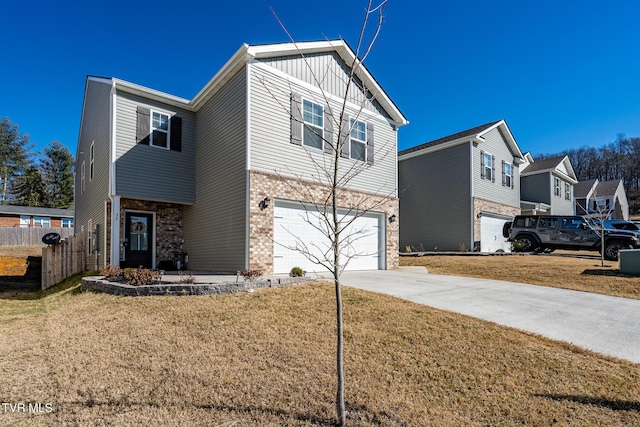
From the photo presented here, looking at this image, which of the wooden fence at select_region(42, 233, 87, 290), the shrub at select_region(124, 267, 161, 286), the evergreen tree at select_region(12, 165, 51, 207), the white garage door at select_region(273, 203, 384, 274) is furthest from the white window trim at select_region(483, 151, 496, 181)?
the evergreen tree at select_region(12, 165, 51, 207)

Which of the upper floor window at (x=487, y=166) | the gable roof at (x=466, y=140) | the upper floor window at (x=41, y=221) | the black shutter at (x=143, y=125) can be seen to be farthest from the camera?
the upper floor window at (x=41, y=221)

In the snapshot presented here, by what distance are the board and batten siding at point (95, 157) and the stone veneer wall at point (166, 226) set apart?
1177 millimetres

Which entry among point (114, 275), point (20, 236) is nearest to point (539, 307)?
point (114, 275)

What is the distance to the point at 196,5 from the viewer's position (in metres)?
10.8

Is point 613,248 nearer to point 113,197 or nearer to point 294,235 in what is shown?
point 294,235

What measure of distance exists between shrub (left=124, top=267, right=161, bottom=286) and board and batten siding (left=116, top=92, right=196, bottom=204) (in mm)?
3625

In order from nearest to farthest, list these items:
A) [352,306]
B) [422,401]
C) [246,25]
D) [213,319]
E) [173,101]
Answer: [422,401] → [213,319] → [352,306] → [246,25] → [173,101]

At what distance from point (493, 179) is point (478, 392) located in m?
18.4

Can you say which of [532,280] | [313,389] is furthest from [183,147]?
[532,280]

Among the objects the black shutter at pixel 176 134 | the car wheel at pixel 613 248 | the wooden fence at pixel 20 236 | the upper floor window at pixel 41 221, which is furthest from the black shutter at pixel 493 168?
the upper floor window at pixel 41 221

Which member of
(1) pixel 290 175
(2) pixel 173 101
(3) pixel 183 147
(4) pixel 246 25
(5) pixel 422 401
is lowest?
(5) pixel 422 401

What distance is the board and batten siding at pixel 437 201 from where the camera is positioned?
18.1 metres

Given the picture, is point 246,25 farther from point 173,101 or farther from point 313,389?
point 313,389

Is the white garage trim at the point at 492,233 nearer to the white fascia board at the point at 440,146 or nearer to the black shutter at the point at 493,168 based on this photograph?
the black shutter at the point at 493,168
